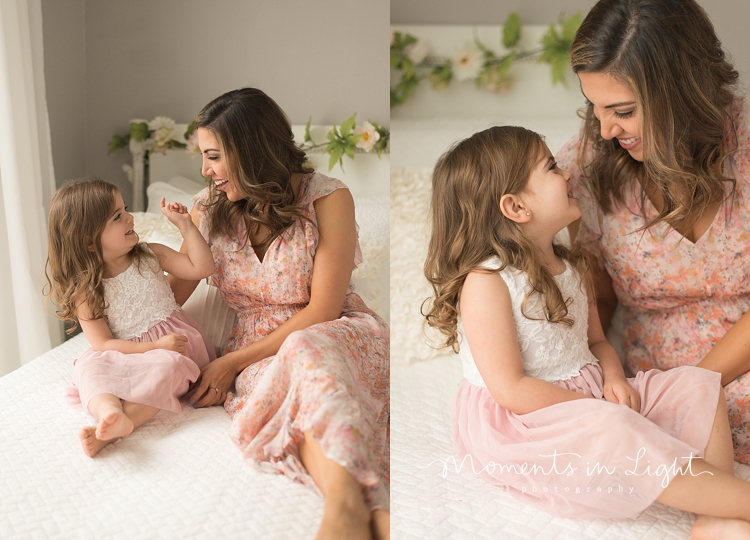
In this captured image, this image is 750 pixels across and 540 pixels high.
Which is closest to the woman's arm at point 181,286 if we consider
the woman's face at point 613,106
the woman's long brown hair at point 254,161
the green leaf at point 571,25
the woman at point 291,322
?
the woman at point 291,322

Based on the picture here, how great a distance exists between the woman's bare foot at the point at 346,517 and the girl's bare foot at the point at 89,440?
322 mm

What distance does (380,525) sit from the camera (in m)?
0.58

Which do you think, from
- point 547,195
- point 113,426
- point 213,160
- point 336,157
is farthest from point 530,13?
point 113,426

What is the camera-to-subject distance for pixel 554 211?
1061mm

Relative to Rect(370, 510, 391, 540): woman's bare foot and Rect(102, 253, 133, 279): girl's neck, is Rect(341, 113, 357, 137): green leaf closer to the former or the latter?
Rect(102, 253, 133, 279): girl's neck

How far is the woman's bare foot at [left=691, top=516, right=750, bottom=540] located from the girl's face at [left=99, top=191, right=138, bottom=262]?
0.85m

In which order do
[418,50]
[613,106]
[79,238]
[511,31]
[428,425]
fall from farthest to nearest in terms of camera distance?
[511,31] < [418,50] < [428,425] < [613,106] < [79,238]

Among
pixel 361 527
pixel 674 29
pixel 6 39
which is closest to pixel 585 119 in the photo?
pixel 674 29

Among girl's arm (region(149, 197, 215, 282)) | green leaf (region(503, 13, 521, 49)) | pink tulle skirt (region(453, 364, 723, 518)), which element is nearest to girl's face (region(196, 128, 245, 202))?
girl's arm (region(149, 197, 215, 282))

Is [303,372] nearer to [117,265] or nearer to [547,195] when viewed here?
[117,265]

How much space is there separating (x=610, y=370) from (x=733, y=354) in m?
0.22

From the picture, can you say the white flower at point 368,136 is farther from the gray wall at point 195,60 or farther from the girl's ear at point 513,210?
the girl's ear at point 513,210

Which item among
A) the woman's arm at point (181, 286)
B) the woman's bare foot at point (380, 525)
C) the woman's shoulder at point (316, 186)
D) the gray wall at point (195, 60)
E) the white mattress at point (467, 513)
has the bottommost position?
the white mattress at point (467, 513)

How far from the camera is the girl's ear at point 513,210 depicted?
1048 millimetres
